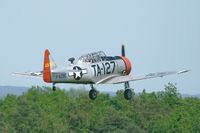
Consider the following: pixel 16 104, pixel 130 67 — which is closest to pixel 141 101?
pixel 16 104

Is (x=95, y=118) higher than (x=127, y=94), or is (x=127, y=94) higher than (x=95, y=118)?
(x=95, y=118)

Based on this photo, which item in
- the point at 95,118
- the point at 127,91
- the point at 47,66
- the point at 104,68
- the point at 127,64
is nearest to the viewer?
the point at 47,66

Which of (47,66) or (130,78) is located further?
(130,78)

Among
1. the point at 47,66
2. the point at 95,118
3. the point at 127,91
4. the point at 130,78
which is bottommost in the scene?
the point at 127,91

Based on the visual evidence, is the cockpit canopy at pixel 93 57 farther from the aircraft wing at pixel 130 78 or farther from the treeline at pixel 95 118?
the treeline at pixel 95 118

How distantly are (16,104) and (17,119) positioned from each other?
12.1m

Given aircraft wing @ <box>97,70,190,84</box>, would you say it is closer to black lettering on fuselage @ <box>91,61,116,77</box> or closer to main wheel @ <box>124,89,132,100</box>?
black lettering on fuselage @ <box>91,61,116,77</box>

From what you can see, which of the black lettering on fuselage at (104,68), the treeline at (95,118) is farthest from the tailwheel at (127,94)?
the treeline at (95,118)

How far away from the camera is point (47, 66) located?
196 feet

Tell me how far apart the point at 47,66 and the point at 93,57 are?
14.8 ft

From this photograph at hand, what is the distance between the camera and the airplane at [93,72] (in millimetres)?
59969

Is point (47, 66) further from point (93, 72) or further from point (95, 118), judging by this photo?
point (95, 118)

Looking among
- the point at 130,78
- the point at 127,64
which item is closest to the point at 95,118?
the point at 127,64

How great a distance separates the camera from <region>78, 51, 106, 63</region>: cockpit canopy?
62750 mm
